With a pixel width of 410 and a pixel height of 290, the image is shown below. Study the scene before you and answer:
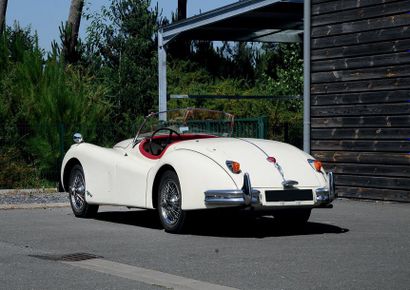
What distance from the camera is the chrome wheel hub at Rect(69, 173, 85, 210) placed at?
12.7 meters

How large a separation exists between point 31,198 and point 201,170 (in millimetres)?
7538

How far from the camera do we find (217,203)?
394 inches

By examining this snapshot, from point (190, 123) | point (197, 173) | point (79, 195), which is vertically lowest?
point (79, 195)

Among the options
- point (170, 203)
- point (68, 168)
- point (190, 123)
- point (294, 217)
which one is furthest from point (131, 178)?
point (294, 217)

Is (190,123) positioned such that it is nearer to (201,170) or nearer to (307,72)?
(201,170)

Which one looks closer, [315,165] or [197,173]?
[197,173]

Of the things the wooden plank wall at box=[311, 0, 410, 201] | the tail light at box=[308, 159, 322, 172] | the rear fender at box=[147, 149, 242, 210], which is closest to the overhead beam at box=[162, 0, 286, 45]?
the wooden plank wall at box=[311, 0, 410, 201]

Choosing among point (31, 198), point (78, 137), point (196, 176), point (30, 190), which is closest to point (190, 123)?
point (78, 137)

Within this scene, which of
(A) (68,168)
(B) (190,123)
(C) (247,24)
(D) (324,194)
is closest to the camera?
(D) (324,194)

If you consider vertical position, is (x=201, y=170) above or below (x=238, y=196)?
above

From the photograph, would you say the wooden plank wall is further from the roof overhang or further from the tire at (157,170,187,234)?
the tire at (157,170,187,234)

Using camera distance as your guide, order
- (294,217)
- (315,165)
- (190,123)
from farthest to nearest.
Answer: (190,123), (294,217), (315,165)

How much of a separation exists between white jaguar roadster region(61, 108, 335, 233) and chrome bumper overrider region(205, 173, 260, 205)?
1 centimetres

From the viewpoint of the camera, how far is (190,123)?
12117 millimetres
